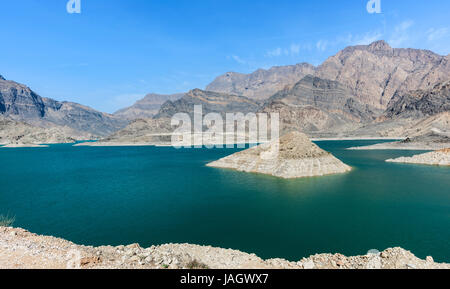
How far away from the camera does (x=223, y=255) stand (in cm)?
1770

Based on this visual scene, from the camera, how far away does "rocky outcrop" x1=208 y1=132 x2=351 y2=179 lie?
52359 mm

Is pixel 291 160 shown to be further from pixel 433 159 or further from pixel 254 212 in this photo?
pixel 433 159

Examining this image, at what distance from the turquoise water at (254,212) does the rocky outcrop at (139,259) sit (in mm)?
3944

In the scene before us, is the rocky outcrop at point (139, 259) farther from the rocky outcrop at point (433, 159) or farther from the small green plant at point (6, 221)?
the rocky outcrop at point (433, 159)

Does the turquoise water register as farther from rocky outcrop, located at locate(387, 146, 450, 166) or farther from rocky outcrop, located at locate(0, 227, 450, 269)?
rocky outcrop, located at locate(387, 146, 450, 166)

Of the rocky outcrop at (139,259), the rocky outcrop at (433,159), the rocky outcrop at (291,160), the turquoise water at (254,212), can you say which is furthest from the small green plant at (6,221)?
the rocky outcrop at (433,159)

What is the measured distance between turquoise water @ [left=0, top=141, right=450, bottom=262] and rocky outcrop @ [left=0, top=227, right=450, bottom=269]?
3.94 m

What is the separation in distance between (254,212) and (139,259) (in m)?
19.2

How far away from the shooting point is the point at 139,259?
13.4 meters

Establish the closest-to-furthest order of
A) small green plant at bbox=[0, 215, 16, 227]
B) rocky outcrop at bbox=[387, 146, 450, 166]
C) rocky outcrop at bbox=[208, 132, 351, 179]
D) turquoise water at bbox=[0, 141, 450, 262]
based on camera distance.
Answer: small green plant at bbox=[0, 215, 16, 227]
turquoise water at bbox=[0, 141, 450, 262]
rocky outcrop at bbox=[208, 132, 351, 179]
rocky outcrop at bbox=[387, 146, 450, 166]

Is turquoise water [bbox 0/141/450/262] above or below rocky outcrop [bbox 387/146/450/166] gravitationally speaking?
below

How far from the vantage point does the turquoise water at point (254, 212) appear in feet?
72.8

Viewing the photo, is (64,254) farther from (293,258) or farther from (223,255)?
(293,258)

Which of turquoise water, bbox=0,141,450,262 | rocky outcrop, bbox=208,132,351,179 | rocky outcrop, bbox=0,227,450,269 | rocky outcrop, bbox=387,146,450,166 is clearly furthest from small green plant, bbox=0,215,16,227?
rocky outcrop, bbox=387,146,450,166
